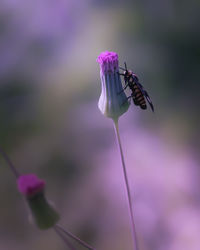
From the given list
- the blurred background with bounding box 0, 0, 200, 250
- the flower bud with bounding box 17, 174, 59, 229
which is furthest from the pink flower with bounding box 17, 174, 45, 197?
the blurred background with bounding box 0, 0, 200, 250

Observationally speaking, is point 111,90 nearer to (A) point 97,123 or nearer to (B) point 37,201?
(B) point 37,201

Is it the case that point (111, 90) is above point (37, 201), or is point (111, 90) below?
above

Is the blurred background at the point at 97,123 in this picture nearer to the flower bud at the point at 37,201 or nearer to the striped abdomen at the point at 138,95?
the striped abdomen at the point at 138,95

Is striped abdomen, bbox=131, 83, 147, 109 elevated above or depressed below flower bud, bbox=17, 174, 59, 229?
above

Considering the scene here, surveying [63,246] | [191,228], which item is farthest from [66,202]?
[191,228]

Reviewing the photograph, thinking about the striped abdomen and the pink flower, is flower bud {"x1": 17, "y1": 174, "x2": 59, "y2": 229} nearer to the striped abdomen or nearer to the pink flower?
the pink flower

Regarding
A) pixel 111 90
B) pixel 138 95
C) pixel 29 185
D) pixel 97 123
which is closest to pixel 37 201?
pixel 29 185

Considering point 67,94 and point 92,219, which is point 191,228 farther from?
point 67,94
